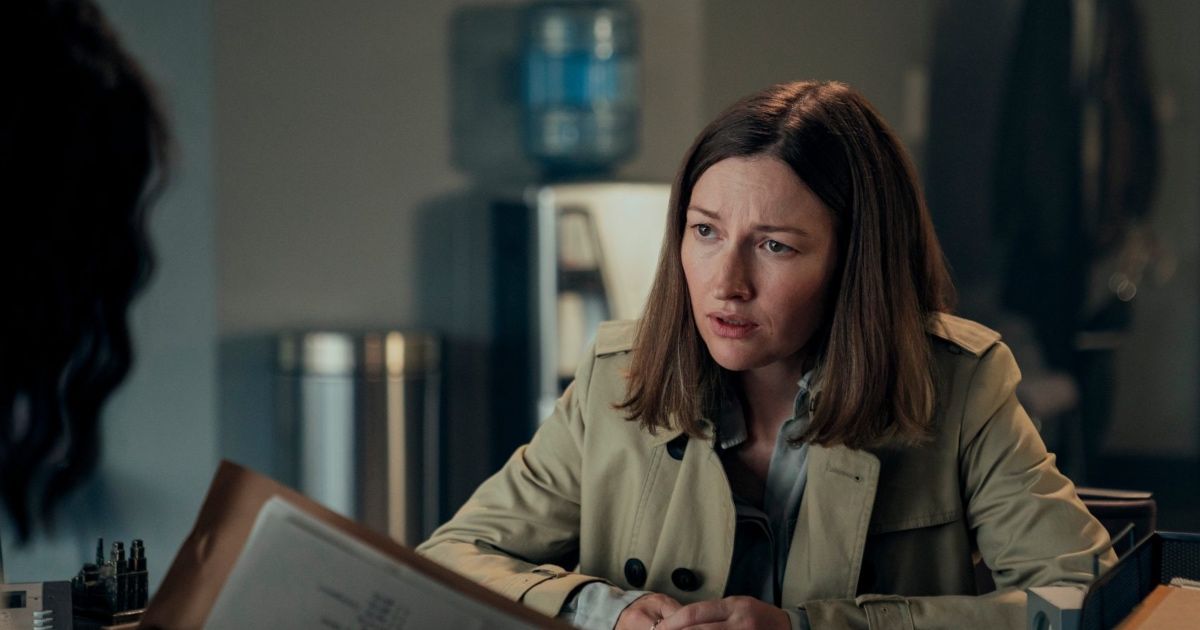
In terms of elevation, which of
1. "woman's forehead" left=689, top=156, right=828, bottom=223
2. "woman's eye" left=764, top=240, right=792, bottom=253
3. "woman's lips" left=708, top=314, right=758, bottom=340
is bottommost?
"woman's lips" left=708, top=314, right=758, bottom=340

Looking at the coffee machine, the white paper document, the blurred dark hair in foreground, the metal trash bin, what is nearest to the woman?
the white paper document

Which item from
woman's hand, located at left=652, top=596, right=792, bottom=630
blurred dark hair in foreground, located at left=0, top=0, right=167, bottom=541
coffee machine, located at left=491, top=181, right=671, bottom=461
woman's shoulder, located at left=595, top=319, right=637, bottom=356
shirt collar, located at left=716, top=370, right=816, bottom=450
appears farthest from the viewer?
coffee machine, located at left=491, top=181, right=671, bottom=461

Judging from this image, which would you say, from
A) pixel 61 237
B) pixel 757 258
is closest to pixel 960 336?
pixel 757 258

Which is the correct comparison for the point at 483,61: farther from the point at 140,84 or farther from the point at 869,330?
the point at 869,330

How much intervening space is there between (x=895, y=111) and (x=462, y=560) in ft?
11.4

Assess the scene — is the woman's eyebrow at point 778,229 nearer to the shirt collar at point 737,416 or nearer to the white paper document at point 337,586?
the shirt collar at point 737,416

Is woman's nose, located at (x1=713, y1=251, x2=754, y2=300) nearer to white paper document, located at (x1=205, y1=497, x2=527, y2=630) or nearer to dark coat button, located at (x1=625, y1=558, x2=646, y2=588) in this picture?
dark coat button, located at (x1=625, y1=558, x2=646, y2=588)

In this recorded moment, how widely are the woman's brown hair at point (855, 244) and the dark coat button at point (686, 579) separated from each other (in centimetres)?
18

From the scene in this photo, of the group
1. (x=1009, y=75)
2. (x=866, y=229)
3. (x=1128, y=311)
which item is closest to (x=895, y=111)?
(x=1009, y=75)

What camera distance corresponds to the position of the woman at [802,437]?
165 centimetres

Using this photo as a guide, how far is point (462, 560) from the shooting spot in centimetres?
178

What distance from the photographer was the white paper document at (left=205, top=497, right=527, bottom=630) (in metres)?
1.13

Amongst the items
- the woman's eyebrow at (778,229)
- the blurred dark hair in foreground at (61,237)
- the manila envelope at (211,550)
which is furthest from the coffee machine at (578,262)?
the manila envelope at (211,550)

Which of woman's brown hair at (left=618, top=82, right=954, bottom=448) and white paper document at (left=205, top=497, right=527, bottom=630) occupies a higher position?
woman's brown hair at (left=618, top=82, right=954, bottom=448)
